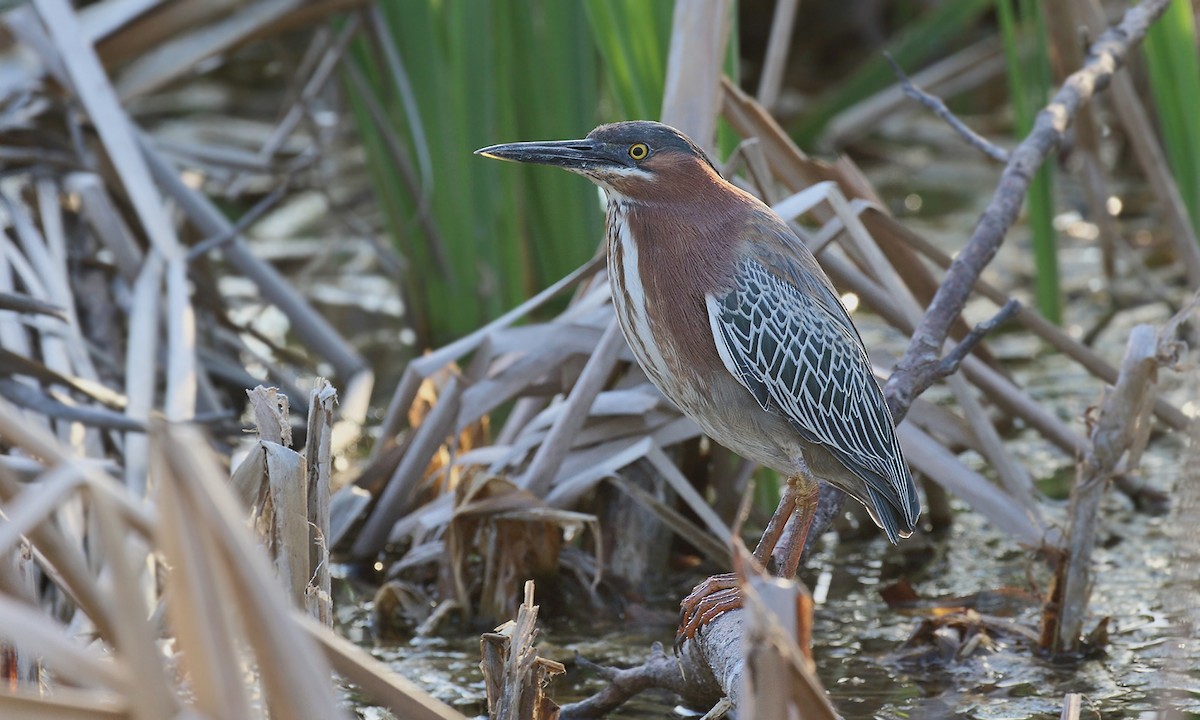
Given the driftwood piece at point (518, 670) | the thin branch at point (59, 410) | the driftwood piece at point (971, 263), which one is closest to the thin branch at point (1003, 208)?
the driftwood piece at point (971, 263)

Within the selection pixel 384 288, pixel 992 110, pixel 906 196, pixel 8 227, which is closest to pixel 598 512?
pixel 8 227

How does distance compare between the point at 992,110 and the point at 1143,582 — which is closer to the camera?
the point at 1143,582

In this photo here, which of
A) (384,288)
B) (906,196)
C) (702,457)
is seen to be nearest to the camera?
(702,457)

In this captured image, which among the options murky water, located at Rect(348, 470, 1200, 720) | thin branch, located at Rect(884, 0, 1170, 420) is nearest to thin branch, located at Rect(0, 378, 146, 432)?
murky water, located at Rect(348, 470, 1200, 720)

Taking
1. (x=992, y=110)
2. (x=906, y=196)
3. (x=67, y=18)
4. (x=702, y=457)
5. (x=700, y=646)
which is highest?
(x=992, y=110)

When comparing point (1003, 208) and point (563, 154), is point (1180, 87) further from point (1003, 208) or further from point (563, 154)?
point (563, 154)

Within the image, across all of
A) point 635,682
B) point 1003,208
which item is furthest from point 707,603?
point 1003,208

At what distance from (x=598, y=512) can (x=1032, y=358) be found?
285 cm

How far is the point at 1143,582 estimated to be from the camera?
3.97 meters

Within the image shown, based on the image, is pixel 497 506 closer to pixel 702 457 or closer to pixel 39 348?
pixel 702 457

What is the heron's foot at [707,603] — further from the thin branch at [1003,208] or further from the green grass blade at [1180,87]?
the green grass blade at [1180,87]

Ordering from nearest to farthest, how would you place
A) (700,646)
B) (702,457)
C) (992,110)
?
(700,646) < (702,457) < (992,110)

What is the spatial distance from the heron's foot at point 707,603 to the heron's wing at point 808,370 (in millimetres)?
389

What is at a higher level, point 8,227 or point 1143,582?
point 8,227
